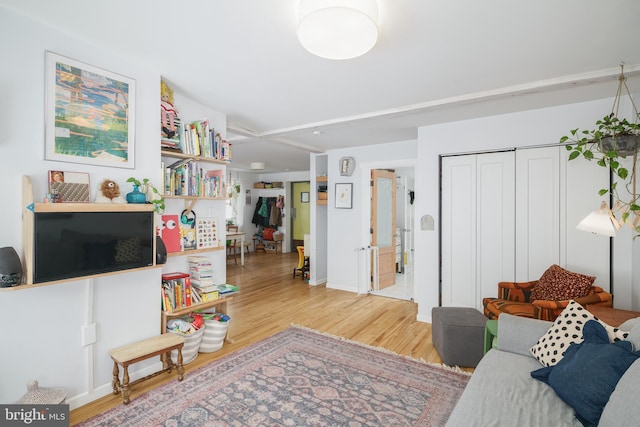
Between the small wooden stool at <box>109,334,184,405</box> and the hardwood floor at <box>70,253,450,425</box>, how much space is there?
0.09m

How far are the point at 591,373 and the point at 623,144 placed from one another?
1808mm

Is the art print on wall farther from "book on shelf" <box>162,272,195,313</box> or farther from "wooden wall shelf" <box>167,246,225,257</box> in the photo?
"book on shelf" <box>162,272,195,313</box>

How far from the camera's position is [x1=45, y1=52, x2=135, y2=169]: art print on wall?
6.47ft

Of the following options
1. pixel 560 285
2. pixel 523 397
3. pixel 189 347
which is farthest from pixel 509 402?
pixel 189 347

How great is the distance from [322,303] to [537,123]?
135 inches

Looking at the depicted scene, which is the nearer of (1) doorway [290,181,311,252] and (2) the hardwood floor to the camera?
(2) the hardwood floor

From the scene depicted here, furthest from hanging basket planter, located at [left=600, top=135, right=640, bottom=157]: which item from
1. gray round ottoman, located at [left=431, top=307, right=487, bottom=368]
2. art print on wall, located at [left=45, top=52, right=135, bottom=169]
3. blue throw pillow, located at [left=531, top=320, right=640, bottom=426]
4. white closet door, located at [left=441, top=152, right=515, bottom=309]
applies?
art print on wall, located at [left=45, top=52, right=135, bottom=169]

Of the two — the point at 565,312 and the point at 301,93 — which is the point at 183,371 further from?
the point at 565,312

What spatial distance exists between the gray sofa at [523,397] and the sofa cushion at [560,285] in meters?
0.81

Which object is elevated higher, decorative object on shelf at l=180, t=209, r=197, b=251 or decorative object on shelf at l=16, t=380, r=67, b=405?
decorative object on shelf at l=180, t=209, r=197, b=251

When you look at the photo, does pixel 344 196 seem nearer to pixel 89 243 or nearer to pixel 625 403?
pixel 89 243

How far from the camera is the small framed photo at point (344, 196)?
17.3 feet

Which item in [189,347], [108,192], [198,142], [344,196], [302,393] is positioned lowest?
[302,393]

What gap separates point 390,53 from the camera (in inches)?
84.9
